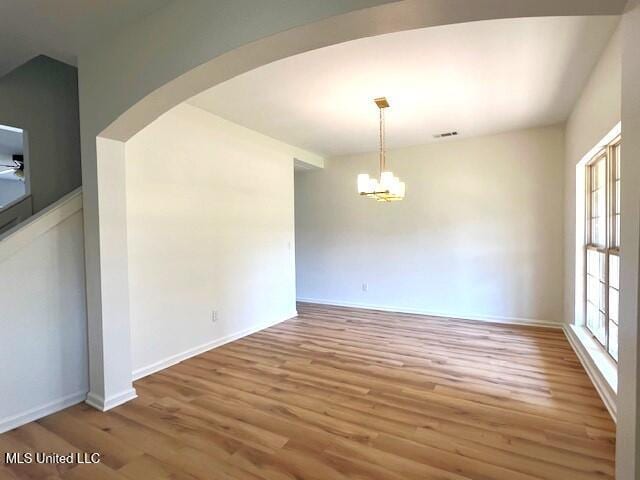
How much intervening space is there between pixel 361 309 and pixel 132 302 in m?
3.69

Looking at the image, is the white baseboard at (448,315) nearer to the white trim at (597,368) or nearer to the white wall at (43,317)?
the white trim at (597,368)

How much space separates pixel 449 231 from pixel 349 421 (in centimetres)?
359

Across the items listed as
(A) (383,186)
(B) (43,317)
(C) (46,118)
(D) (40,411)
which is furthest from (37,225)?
(A) (383,186)

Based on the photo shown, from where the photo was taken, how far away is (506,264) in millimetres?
4691

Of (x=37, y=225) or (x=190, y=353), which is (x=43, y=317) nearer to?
(x=37, y=225)

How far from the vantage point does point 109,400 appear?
8.23ft

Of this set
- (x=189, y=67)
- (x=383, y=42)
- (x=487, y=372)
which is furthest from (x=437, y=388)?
(x=189, y=67)

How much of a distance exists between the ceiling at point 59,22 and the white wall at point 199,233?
84 cm

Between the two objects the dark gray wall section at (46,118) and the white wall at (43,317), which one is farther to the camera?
the dark gray wall section at (46,118)

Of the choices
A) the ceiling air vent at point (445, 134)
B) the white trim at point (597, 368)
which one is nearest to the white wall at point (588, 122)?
the white trim at point (597, 368)

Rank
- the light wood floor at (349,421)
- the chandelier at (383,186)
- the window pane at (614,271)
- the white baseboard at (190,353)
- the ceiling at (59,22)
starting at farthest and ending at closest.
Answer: the chandelier at (383,186)
the white baseboard at (190,353)
the window pane at (614,271)
the ceiling at (59,22)
the light wood floor at (349,421)

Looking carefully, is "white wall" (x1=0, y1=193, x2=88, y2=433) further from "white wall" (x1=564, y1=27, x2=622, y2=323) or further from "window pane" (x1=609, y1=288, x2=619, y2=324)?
"window pane" (x1=609, y1=288, x2=619, y2=324)

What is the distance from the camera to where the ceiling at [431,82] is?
2277 millimetres

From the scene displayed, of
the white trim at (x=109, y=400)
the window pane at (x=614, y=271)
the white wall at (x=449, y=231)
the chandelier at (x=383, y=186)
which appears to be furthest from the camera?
the white wall at (x=449, y=231)
